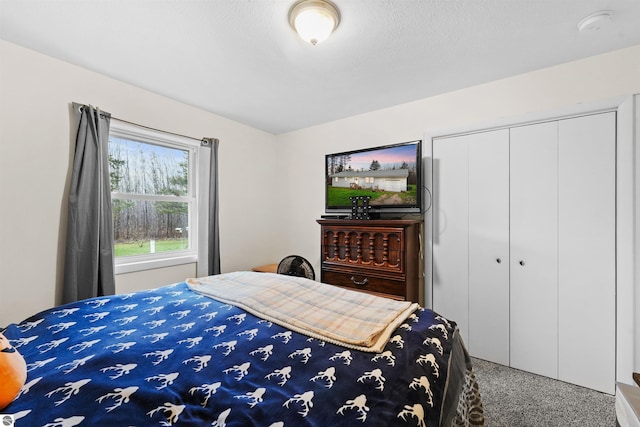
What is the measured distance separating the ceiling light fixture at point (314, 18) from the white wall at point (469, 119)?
1526 mm

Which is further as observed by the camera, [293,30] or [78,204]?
[78,204]

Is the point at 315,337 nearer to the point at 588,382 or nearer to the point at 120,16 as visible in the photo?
the point at 120,16

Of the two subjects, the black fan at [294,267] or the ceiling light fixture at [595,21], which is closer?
the ceiling light fixture at [595,21]

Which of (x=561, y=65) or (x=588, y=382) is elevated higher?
(x=561, y=65)

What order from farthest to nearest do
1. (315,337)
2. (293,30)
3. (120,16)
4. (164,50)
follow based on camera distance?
(164,50) → (293,30) → (120,16) → (315,337)

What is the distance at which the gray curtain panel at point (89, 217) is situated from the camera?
2182 mm

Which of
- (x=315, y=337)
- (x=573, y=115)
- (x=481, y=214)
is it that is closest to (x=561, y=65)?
(x=573, y=115)

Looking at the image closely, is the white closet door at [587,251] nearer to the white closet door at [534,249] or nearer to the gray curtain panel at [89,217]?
the white closet door at [534,249]

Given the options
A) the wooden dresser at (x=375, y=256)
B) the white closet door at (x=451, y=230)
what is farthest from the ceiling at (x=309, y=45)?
the wooden dresser at (x=375, y=256)

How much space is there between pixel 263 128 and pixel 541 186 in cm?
319

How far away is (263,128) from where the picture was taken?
3801mm

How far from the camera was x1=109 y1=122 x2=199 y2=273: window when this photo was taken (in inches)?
104

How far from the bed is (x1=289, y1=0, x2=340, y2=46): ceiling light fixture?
5.19ft

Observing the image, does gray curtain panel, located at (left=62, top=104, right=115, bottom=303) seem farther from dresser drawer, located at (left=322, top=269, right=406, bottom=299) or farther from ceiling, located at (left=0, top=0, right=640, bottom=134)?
dresser drawer, located at (left=322, top=269, right=406, bottom=299)
